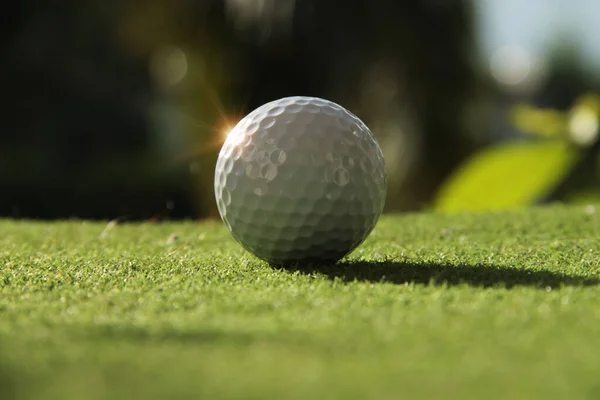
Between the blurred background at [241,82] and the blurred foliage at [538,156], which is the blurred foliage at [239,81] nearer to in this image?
the blurred background at [241,82]

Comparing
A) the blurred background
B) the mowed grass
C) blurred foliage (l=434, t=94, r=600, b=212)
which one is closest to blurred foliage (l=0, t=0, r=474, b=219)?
the blurred background

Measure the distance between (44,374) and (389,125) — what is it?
1397 centimetres

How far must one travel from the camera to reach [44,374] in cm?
161

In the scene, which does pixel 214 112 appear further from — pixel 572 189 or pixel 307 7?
pixel 572 189

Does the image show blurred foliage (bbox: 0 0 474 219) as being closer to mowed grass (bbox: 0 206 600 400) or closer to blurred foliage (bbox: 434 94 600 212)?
blurred foliage (bbox: 434 94 600 212)

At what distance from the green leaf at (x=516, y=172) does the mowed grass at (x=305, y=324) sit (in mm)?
751

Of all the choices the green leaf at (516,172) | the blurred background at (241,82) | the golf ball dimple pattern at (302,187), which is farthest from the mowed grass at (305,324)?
→ the blurred background at (241,82)

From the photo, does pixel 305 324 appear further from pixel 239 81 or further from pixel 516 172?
pixel 239 81

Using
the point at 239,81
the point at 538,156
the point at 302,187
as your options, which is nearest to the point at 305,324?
the point at 302,187

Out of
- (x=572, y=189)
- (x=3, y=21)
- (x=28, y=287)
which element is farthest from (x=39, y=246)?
(x=3, y=21)

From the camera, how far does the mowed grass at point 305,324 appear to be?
61.8 inches

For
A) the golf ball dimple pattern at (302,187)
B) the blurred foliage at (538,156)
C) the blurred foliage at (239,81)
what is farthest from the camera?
the blurred foliage at (239,81)

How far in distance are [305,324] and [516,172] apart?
3.06m

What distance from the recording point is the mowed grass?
1.57 metres
